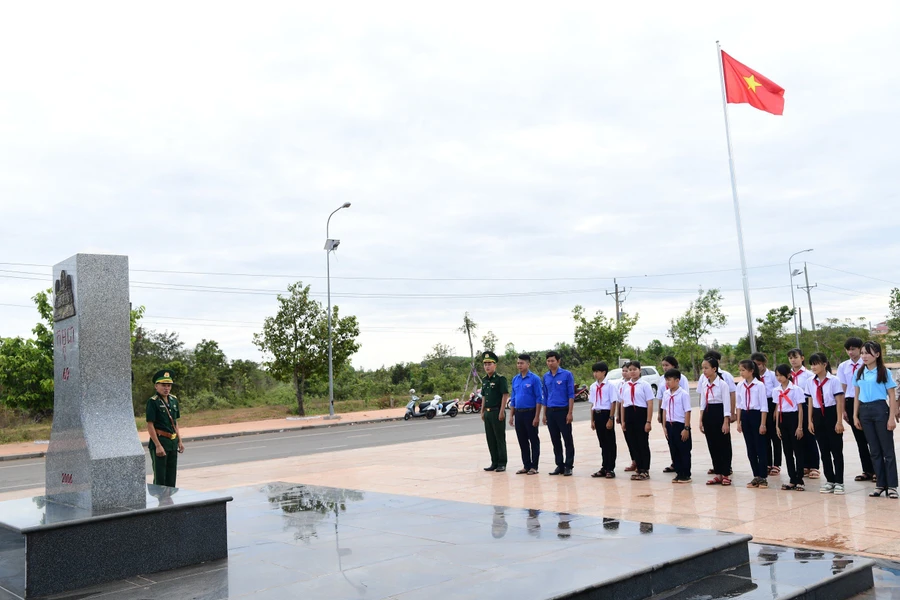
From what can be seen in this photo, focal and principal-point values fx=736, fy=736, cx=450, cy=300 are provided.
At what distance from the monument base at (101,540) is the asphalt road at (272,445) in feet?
28.2

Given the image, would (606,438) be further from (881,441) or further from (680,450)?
(881,441)

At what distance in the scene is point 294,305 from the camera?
30.8 metres

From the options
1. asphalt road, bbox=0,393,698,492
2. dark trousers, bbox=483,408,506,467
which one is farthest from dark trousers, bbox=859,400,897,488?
asphalt road, bbox=0,393,698,492

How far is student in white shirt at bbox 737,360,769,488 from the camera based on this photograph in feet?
28.1

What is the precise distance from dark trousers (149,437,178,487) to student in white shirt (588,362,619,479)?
532 cm

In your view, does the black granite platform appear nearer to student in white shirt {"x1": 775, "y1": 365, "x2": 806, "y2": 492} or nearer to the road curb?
student in white shirt {"x1": 775, "y1": 365, "x2": 806, "y2": 492}

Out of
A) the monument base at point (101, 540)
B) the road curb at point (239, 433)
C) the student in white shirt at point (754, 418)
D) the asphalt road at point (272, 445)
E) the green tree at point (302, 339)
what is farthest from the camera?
the green tree at point (302, 339)

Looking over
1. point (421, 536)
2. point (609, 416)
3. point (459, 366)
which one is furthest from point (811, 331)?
point (421, 536)

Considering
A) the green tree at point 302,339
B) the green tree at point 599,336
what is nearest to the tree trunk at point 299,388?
the green tree at point 302,339

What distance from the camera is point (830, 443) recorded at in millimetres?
8148

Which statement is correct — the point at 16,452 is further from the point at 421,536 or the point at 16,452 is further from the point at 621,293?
the point at 621,293

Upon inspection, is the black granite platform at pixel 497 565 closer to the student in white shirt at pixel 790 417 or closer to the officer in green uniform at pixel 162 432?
the officer in green uniform at pixel 162 432

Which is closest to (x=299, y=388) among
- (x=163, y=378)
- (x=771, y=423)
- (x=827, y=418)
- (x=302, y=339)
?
(x=302, y=339)

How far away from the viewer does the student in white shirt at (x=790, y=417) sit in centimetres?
840
